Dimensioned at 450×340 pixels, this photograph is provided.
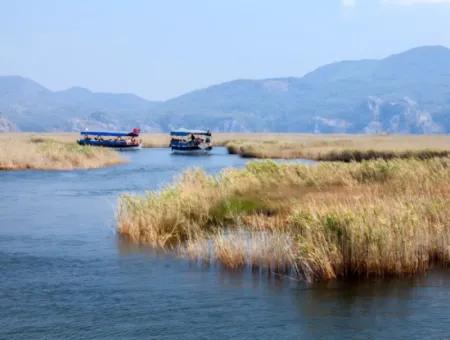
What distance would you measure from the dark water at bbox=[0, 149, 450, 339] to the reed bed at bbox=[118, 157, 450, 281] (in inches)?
30.6

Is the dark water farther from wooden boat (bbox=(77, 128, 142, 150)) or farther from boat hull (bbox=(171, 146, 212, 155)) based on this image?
wooden boat (bbox=(77, 128, 142, 150))

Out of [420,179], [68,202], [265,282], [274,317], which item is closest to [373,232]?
[265,282]

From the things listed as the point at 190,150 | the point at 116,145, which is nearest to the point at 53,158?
the point at 190,150

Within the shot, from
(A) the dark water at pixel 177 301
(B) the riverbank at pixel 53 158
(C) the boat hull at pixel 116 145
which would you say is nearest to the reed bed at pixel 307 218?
(A) the dark water at pixel 177 301

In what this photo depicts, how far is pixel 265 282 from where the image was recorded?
729 inches

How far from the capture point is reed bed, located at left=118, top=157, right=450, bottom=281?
61.7 feet

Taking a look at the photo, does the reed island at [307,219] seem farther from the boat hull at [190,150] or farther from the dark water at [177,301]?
the boat hull at [190,150]

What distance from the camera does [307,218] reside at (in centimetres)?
2041

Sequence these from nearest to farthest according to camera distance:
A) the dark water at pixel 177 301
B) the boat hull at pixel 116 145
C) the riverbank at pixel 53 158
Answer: the dark water at pixel 177 301 → the riverbank at pixel 53 158 → the boat hull at pixel 116 145

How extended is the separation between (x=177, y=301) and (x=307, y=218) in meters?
5.27

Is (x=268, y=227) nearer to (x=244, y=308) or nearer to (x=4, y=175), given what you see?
(x=244, y=308)

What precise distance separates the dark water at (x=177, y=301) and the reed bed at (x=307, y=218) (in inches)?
30.6

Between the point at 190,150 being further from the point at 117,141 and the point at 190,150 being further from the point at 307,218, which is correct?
the point at 307,218

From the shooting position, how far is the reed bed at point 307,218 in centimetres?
1881
